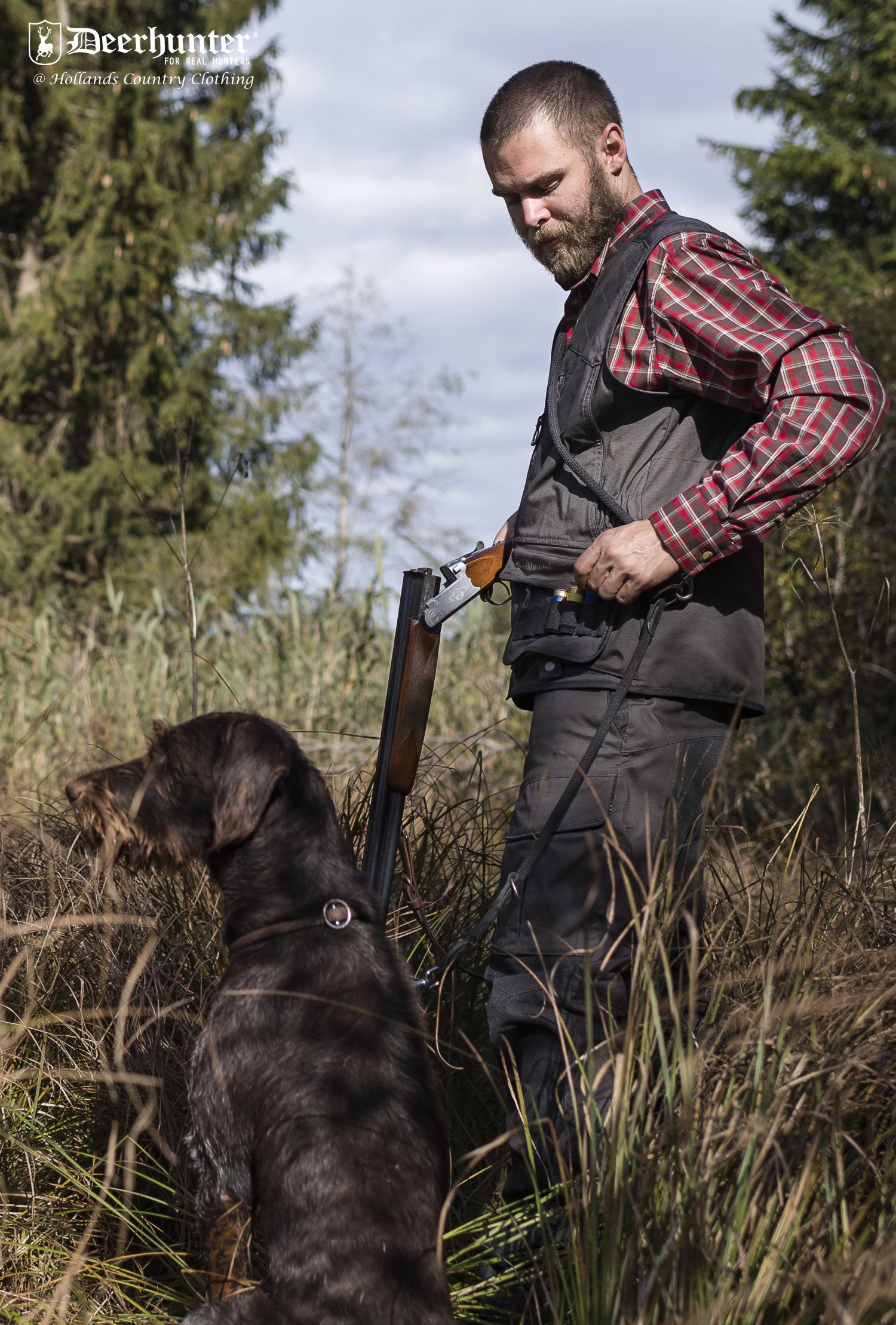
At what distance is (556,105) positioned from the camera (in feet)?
9.29


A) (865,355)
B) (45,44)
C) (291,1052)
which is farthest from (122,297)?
(291,1052)

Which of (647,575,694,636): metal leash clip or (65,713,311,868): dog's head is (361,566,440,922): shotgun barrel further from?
(647,575,694,636): metal leash clip

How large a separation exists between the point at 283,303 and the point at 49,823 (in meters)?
15.2

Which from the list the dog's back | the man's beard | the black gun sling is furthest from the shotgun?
the man's beard

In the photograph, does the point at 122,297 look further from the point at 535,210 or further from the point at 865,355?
the point at 535,210

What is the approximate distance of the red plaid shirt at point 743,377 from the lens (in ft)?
8.17

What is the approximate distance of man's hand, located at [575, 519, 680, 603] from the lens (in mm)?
2574

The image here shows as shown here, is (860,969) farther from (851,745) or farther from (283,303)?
(283,303)

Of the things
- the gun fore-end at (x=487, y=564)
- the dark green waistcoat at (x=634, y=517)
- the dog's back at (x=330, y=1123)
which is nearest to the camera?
the dog's back at (x=330, y=1123)

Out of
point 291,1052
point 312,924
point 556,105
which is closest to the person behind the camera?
point 291,1052

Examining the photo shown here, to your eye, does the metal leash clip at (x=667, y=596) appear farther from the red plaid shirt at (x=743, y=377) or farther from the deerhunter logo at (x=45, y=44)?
the deerhunter logo at (x=45, y=44)

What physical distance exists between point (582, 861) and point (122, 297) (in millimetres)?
14429

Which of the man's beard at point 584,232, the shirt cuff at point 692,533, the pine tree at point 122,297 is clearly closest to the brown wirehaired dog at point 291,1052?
the shirt cuff at point 692,533

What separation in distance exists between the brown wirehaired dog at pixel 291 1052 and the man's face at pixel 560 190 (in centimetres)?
145
